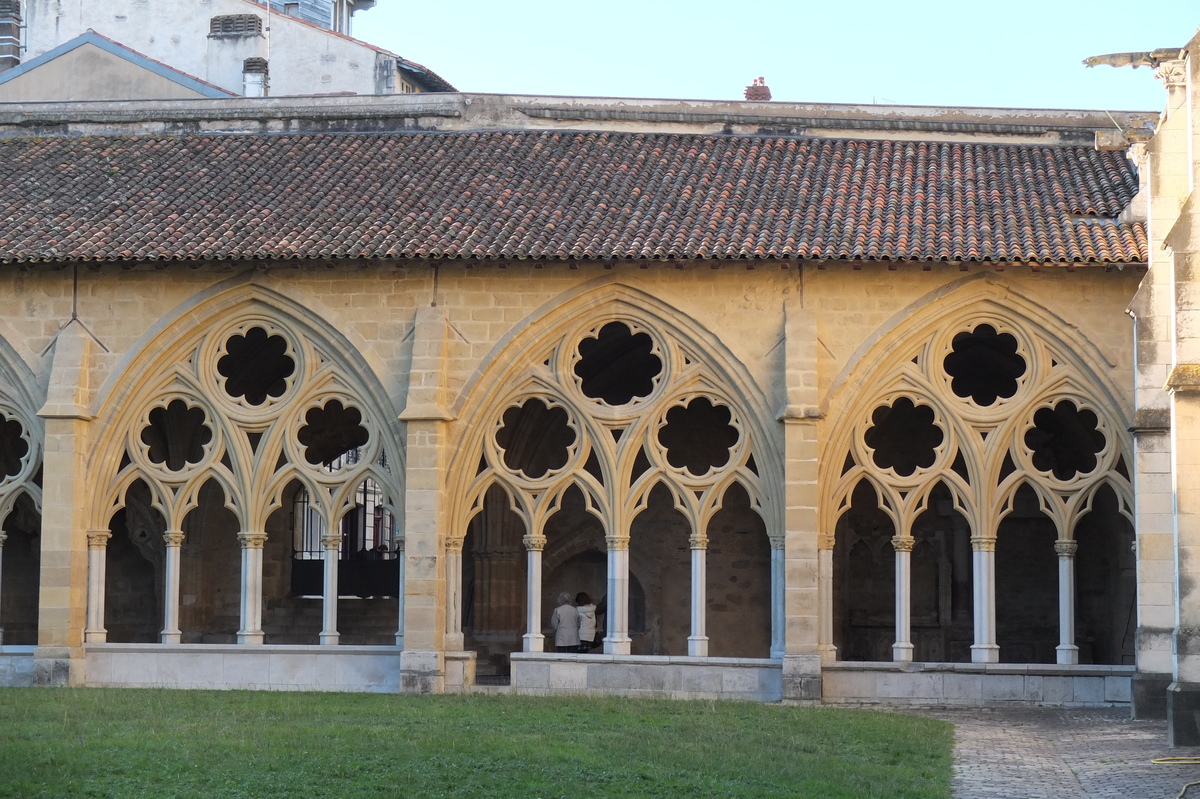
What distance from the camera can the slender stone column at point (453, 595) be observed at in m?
21.7

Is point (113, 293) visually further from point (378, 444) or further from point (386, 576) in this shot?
point (386, 576)

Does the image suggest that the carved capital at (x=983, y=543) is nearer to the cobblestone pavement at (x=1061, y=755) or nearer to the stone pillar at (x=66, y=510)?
the cobblestone pavement at (x=1061, y=755)

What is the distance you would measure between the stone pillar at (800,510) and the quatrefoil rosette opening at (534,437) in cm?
468

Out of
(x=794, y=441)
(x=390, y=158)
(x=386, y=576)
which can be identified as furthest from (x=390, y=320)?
(x=386, y=576)

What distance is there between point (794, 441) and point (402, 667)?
16.6ft

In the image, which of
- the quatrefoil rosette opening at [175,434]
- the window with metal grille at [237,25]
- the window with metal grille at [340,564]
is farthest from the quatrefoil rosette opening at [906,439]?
the window with metal grille at [237,25]

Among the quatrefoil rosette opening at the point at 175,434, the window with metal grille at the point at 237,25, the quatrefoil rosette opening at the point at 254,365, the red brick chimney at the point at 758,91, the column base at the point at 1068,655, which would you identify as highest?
the window with metal grille at the point at 237,25

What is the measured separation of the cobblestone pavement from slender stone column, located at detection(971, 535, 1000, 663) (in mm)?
928

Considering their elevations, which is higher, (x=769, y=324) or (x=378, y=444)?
(x=769, y=324)

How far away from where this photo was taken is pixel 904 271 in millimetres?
21547

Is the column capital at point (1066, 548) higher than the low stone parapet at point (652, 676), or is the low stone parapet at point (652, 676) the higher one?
the column capital at point (1066, 548)

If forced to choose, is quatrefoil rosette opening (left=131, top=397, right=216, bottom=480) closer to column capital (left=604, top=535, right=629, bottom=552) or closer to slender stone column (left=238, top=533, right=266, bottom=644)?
slender stone column (left=238, top=533, right=266, bottom=644)

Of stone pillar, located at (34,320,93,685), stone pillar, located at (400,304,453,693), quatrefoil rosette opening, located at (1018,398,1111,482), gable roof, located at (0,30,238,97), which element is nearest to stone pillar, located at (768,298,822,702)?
stone pillar, located at (400,304,453,693)

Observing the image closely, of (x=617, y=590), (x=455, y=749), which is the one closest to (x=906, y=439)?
(x=617, y=590)
